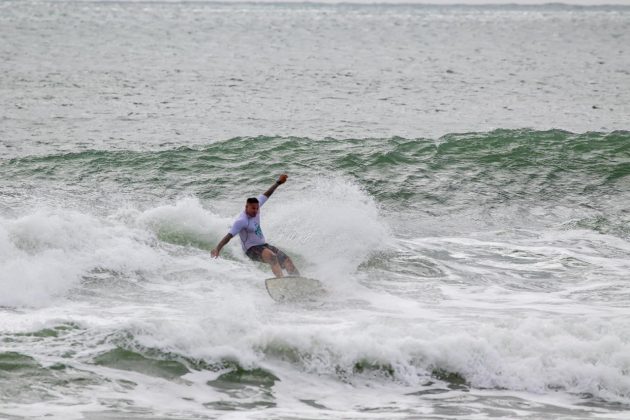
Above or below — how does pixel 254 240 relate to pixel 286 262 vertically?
above

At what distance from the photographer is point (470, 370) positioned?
11383 millimetres

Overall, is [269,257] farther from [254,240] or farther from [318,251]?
[318,251]

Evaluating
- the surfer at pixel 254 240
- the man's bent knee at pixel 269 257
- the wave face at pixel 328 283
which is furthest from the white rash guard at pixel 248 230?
the wave face at pixel 328 283

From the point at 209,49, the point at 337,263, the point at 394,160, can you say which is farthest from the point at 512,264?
the point at 209,49

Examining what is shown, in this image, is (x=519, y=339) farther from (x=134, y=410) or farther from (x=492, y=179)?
(x=492, y=179)

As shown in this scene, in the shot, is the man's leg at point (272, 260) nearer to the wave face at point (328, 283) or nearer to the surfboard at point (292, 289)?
the wave face at point (328, 283)

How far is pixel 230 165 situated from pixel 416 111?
1046 cm

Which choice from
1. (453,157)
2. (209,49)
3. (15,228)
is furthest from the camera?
(209,49)

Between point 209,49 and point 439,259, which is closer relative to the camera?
point 439,259

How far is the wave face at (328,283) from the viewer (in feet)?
35.7

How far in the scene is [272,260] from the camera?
15.1 m

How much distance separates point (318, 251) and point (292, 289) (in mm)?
2643

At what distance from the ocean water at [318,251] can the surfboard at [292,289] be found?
0.58ft

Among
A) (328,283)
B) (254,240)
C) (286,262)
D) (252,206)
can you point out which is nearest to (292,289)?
(328,283)
